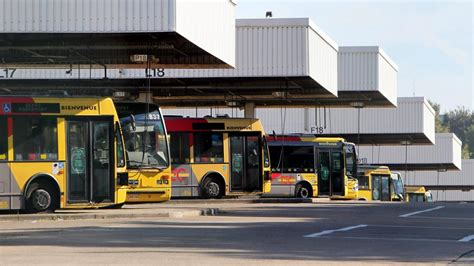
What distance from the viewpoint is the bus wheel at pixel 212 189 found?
36438mm

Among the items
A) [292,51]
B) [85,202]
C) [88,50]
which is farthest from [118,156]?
[292,51]

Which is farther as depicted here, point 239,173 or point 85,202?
point 239,173

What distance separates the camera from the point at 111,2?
25812mm

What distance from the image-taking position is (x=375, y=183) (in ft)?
182

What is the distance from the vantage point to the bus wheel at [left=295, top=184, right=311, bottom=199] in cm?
4375

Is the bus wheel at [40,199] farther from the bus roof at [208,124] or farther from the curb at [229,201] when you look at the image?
the bus roof at [208,124]

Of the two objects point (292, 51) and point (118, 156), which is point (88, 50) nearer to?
point (118, 156)

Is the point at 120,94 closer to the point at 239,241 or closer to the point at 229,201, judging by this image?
the point at 229,201

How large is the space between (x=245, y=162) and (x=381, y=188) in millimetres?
19816

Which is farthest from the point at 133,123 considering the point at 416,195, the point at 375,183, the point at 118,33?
the point at 416,195

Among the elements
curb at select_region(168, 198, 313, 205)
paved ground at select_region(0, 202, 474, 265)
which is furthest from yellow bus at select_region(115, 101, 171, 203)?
curb at select_region(168, 198, 313, 205)

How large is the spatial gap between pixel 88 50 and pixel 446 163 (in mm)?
51524

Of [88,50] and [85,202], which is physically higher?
[88,50]

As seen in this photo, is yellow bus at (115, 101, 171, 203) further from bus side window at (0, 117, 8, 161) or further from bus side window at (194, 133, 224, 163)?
bus side window at (194, 133, 224, 163)
